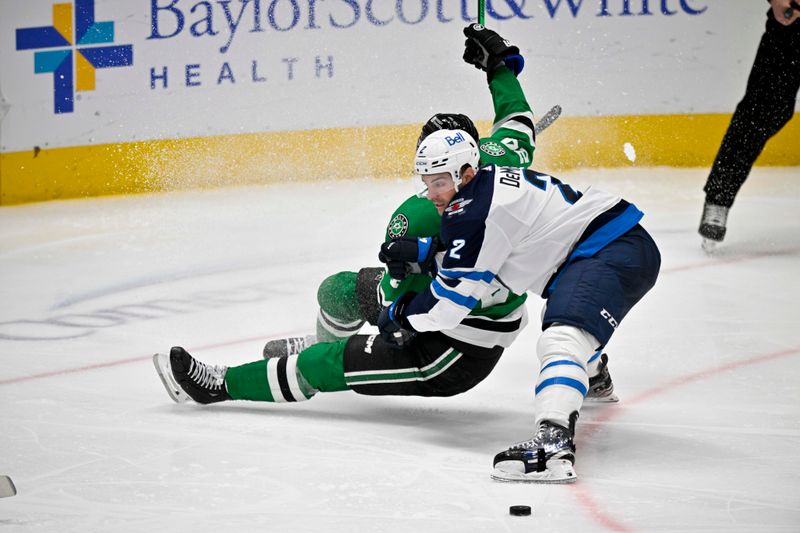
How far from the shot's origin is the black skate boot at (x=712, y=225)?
191 inches

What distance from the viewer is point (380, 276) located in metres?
3.21

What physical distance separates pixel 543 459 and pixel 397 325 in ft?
1.77

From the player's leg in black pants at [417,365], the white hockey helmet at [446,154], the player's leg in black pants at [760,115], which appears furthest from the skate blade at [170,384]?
the player's leg in black pants at [760,115]

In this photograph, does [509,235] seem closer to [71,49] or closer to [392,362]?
[392,362]

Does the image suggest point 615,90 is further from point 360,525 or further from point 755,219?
point 360,525

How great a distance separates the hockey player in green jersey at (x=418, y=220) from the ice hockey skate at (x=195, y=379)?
14.4 inches

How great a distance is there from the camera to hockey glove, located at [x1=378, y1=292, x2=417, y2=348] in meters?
2.79

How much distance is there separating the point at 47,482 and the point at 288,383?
0.69m

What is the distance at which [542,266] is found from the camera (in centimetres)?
270

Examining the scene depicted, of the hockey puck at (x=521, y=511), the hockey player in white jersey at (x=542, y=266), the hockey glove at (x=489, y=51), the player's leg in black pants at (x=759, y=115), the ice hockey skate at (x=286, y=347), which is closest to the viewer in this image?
the hockey puck at (x=521, y=511)

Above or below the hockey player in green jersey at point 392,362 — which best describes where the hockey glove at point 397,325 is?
above

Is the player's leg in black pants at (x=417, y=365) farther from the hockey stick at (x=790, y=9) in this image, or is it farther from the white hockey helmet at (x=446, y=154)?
the hockey stick at (x=790, y=9)

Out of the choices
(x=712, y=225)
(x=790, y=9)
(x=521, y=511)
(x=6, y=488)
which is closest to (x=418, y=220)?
(x=521, y=511)

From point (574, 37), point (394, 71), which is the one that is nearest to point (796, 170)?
point (574, 37)
